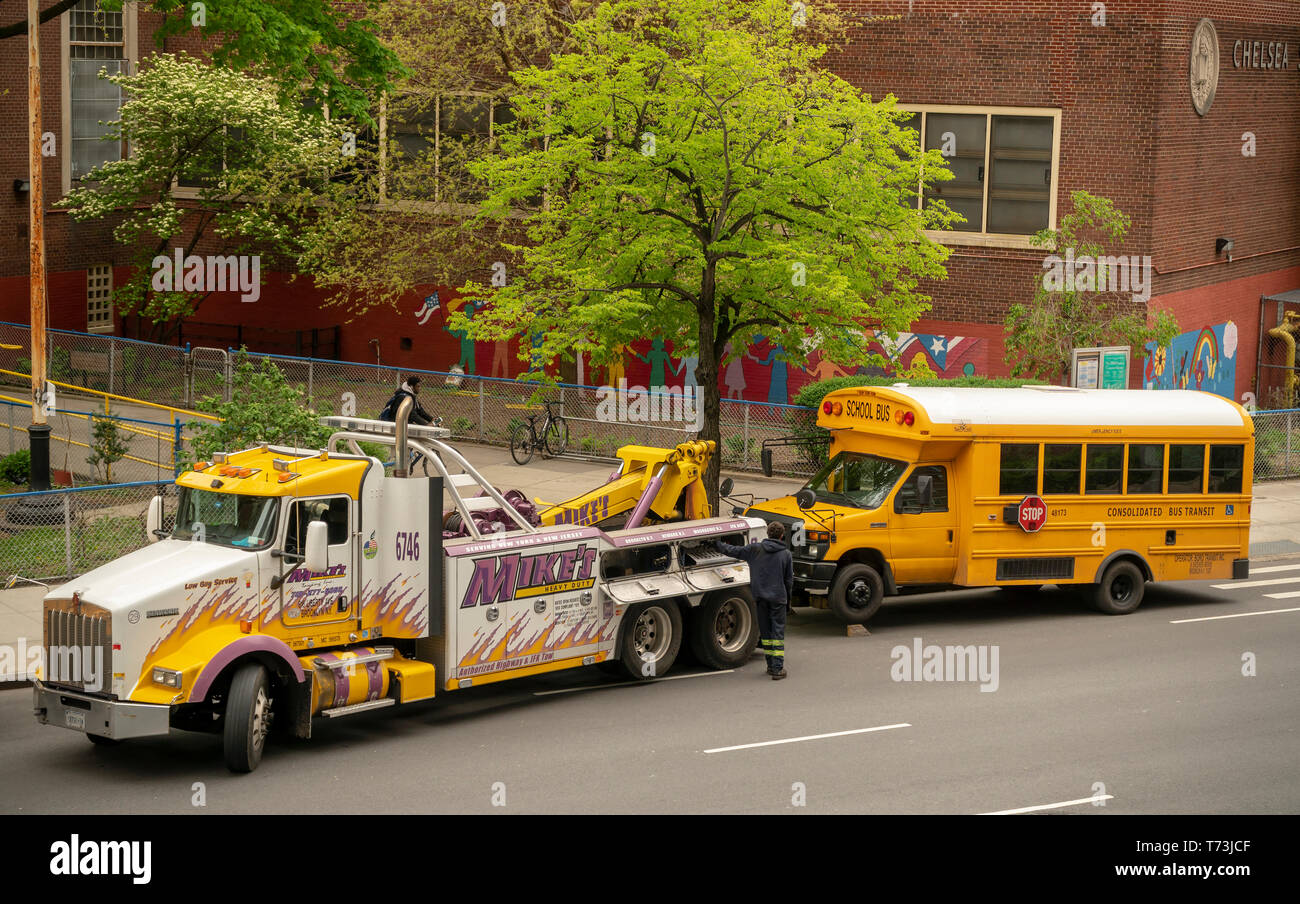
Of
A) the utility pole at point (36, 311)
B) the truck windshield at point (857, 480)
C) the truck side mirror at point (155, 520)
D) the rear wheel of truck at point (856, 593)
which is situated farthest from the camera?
the utility pole at point (36, 311)

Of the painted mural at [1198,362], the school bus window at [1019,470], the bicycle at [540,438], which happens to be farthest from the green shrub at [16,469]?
the painted mural at [1198,362]

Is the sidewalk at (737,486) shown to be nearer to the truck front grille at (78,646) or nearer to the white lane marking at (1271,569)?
the white lane marking at (1271,569)

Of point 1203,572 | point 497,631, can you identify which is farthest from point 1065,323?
point 497,631

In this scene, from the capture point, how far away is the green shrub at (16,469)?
23.2 metres

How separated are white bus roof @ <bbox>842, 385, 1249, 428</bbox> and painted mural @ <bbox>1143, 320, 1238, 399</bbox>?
37.9ft

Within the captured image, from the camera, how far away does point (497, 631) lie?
1455 cm

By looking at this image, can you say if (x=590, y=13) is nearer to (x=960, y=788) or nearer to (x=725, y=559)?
(x=725, y=559)

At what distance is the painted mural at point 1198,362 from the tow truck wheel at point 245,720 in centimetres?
2304

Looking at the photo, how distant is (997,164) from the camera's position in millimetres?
32906

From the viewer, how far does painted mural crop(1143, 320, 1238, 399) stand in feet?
107

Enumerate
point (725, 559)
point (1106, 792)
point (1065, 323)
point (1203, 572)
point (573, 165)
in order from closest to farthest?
point (1106, 792)
point (725, 559)
point (1203, 572)
point (573, 165)
point (1065, 323)

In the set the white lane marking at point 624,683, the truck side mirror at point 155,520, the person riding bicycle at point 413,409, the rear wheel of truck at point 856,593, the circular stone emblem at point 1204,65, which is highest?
the circular stone emblem at point 1204,65

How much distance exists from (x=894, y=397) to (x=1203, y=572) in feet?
16.5

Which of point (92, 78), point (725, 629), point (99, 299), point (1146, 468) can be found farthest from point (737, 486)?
point (92, 78)
